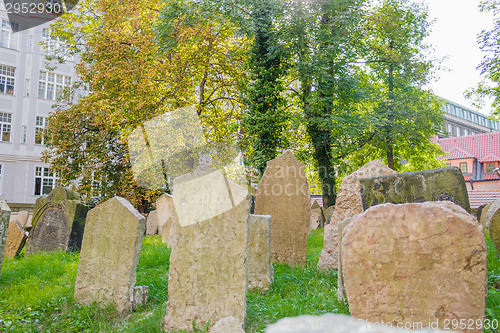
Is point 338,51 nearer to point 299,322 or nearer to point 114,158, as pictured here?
point 114,158

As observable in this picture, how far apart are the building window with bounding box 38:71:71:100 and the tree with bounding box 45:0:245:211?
401 inches

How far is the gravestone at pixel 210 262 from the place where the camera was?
3.69 meters

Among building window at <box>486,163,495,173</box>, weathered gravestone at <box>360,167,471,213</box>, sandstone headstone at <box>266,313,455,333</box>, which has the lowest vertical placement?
sandstone headstone at <box>266,313,455,333</box>

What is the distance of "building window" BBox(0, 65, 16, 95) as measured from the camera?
2623cm

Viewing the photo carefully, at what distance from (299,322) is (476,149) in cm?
5037

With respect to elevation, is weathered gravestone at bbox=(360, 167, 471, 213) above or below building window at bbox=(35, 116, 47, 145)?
below

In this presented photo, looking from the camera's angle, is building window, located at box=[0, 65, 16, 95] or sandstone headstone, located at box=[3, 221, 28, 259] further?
building window, located at box=[0, 65, 16, 95]

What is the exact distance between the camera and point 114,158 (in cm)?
1884

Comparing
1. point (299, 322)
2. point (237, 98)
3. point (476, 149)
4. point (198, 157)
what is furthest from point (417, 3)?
point (476, 149)

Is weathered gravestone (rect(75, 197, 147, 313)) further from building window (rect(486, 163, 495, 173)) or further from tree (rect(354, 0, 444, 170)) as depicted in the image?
building window (rect(486, 163, 495, 173))

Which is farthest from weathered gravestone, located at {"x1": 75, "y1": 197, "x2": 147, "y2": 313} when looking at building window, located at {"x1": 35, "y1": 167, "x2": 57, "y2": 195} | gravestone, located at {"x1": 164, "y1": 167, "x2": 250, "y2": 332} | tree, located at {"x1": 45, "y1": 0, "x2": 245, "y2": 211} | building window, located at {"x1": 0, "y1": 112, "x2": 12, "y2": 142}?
building window, located at {"x1": 0, "y1": 112, "x2": 12, "y2": 142}

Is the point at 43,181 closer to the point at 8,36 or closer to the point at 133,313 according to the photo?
the point at 8,36

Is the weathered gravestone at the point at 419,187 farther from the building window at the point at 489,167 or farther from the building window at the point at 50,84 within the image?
the building window at the point at 489,167

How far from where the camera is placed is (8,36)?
26.9 meters
